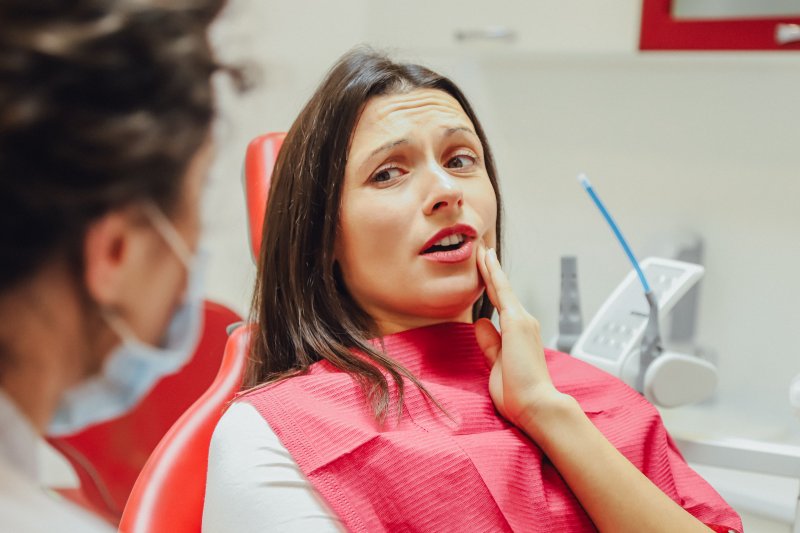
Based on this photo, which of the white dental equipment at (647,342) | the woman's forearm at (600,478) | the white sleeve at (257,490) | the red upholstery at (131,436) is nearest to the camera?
the red upholstery at (131,436)

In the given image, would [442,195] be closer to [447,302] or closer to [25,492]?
[447,302]

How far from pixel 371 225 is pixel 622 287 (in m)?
0.61

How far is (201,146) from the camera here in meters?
0.37

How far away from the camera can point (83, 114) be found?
1.08ft

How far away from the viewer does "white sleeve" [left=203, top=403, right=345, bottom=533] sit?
0.85 m

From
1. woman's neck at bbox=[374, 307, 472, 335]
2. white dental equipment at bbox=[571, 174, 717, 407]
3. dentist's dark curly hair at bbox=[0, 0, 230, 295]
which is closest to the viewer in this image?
dentist's dark curly hair at bbox=[0, 0, 230, 295]

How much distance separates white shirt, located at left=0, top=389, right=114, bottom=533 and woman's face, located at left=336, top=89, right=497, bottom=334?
736 mm

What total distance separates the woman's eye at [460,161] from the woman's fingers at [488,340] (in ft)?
0.74

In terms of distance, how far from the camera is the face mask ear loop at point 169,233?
357 millimetres

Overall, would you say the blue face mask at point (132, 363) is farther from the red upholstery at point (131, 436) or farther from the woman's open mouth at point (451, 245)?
the woman's open mouth at point (451, 245)

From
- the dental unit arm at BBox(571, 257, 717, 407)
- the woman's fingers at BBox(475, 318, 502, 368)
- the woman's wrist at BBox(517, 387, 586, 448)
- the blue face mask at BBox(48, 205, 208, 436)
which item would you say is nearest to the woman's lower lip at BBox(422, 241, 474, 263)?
the woman's fingers at BBox(475, 318, 502, 368)

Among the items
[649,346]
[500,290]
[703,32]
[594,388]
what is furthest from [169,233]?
[703,32]

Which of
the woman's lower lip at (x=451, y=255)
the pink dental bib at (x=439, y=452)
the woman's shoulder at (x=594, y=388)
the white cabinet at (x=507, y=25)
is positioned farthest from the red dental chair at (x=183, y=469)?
the white cabinet at (x=507, y=25)

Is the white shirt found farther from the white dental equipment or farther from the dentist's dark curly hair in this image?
the white dental equipment
